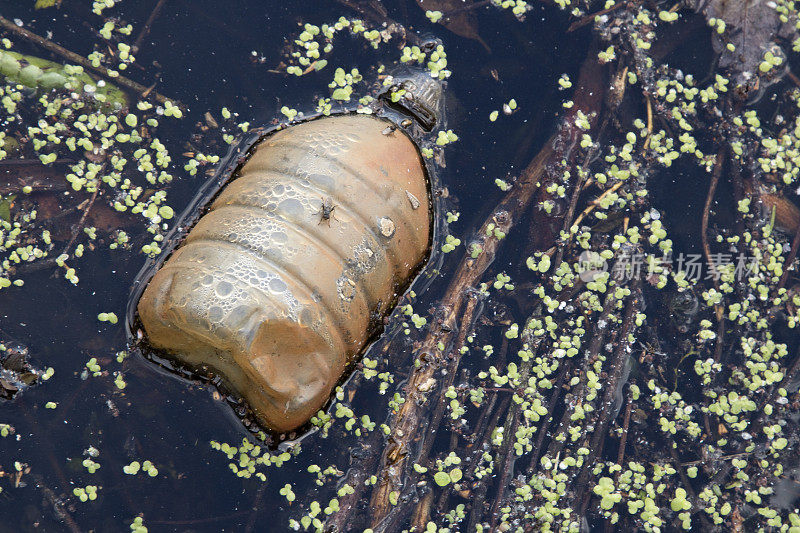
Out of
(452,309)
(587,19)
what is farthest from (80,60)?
(587,19)

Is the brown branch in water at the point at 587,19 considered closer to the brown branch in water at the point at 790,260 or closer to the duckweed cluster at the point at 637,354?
the duckweed cluster at the point at 637,354

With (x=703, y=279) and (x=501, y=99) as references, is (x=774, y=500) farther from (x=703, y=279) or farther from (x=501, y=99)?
(x=501, y=99)

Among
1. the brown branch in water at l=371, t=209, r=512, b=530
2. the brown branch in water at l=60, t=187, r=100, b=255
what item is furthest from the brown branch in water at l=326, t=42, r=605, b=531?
the brown branch in water at l=60, t=187, r=100, b=255

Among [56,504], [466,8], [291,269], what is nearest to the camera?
[291,269]

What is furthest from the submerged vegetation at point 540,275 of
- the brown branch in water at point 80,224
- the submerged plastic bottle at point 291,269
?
the submerged plastic bottle at point 291,269

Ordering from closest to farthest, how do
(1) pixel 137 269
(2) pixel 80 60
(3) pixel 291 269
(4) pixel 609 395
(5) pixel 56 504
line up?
(3) pixel 291 269
(5) pixel 56 504
(1) pixel 137 269
(2) pixel 80 60
(4) pixel 609 395

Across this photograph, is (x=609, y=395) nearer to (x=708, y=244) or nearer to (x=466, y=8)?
(x=708, y=244)
